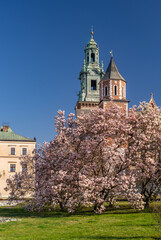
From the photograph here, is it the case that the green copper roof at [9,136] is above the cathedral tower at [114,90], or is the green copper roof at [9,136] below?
below

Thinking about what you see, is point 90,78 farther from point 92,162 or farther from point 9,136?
point 92,162

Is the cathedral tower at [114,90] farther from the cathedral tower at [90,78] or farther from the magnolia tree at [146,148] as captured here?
the cathedral tower at [90,78]

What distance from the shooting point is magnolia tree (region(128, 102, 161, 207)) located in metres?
22.5

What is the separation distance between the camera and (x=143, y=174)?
22.4m

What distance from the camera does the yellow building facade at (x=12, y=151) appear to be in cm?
5291

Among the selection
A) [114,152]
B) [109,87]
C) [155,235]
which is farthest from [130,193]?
[109,87]

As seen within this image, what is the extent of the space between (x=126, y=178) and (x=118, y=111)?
5.53 metres

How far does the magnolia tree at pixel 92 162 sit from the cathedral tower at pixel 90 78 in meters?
56.2

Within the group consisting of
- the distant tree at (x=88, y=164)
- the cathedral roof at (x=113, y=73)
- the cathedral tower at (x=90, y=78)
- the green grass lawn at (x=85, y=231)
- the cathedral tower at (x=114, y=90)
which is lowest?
the green grass lawn at (x=85, y=231)

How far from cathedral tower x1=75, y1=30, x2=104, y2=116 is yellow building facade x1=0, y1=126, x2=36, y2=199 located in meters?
28.0

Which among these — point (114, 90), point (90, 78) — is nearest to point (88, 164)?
point (114, 90)

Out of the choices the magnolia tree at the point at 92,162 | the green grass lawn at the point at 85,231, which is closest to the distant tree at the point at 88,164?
the magnolia tree at the point at 92,162

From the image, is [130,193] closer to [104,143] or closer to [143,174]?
[143,174]

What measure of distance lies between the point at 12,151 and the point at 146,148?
3526 cm
